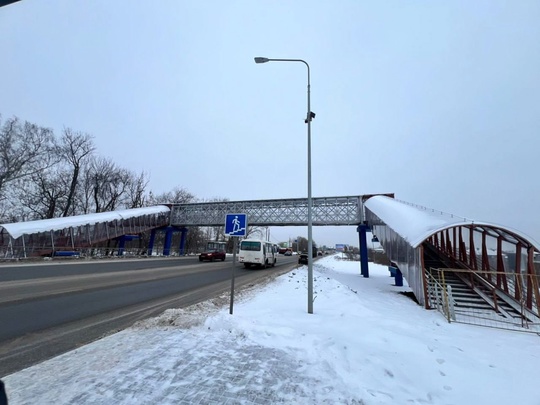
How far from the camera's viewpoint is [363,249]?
88.6 ft

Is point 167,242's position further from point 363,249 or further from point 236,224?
point 236,224

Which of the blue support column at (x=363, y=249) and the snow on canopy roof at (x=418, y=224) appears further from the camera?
the blue support column at (x=363, y=249)

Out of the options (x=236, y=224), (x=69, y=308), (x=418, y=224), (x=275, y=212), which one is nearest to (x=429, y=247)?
(x=418, y=224)

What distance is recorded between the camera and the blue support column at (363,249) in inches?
1001

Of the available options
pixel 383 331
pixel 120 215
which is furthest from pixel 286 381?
pixel 120 215

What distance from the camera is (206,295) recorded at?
37.6 feet

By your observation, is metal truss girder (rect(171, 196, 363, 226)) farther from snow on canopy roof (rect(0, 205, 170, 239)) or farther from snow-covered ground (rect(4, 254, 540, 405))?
snow-covered ground (rect(4, 254, 540, 405))

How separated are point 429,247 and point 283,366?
1759 cm

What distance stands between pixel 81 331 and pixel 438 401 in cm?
730

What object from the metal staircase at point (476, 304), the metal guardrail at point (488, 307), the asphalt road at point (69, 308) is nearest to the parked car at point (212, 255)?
the asphalt road at point (69, 308)

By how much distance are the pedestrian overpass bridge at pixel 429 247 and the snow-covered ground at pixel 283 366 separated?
3.16 metres

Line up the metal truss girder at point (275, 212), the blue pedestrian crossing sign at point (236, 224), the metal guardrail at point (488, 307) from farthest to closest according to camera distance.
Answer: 1. the metal truss girder at point (275, 212)
2. the metal guardrail at point (488, 307)
3. the blue pedestrian crossing sign at point (236, 224)

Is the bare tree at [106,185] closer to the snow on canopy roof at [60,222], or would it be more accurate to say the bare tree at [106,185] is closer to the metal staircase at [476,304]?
the snow on canopy roof at [60,222]

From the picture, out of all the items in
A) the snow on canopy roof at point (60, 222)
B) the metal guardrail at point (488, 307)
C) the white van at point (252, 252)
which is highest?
the snow on canopy roof at point (60, 222)
